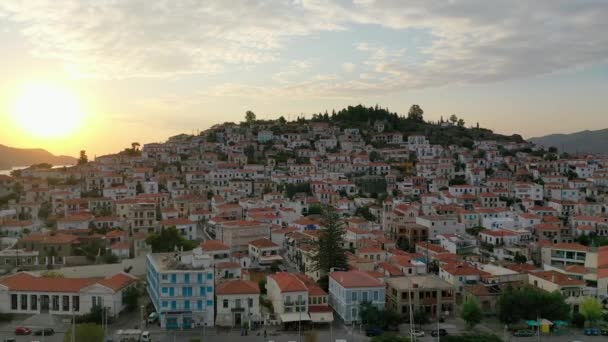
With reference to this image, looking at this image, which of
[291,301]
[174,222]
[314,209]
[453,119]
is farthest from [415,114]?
[291,301]

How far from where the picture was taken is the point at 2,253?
3278cm

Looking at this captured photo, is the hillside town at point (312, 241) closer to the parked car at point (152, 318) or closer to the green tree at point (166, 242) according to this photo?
the green tree at point (166, 242)

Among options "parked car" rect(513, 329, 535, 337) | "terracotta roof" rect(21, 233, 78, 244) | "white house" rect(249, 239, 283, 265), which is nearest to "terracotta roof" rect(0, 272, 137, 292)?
"terracotta roof" rect(21, 233, 78, 244)

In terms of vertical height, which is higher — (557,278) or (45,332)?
(557,278)

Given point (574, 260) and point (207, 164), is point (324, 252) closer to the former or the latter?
point (574, 260)

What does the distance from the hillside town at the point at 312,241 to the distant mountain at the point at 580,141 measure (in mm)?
79762

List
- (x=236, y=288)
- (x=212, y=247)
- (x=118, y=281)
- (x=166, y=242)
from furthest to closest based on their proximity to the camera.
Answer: (x=166, y=242) → (x=212, y=247) → (x=118, y=281) → (x=236, y=288)

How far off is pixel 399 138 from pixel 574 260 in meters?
49.4

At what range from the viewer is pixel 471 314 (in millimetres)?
23812

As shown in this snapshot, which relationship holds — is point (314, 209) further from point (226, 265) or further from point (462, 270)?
point (462, 270)

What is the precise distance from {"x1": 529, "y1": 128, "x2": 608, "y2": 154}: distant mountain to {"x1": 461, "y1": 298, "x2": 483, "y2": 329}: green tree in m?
124

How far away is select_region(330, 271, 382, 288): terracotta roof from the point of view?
25.1 meters

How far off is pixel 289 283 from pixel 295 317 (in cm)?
177

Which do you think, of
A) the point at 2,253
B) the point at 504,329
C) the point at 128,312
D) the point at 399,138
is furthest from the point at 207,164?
the point at 504,329
